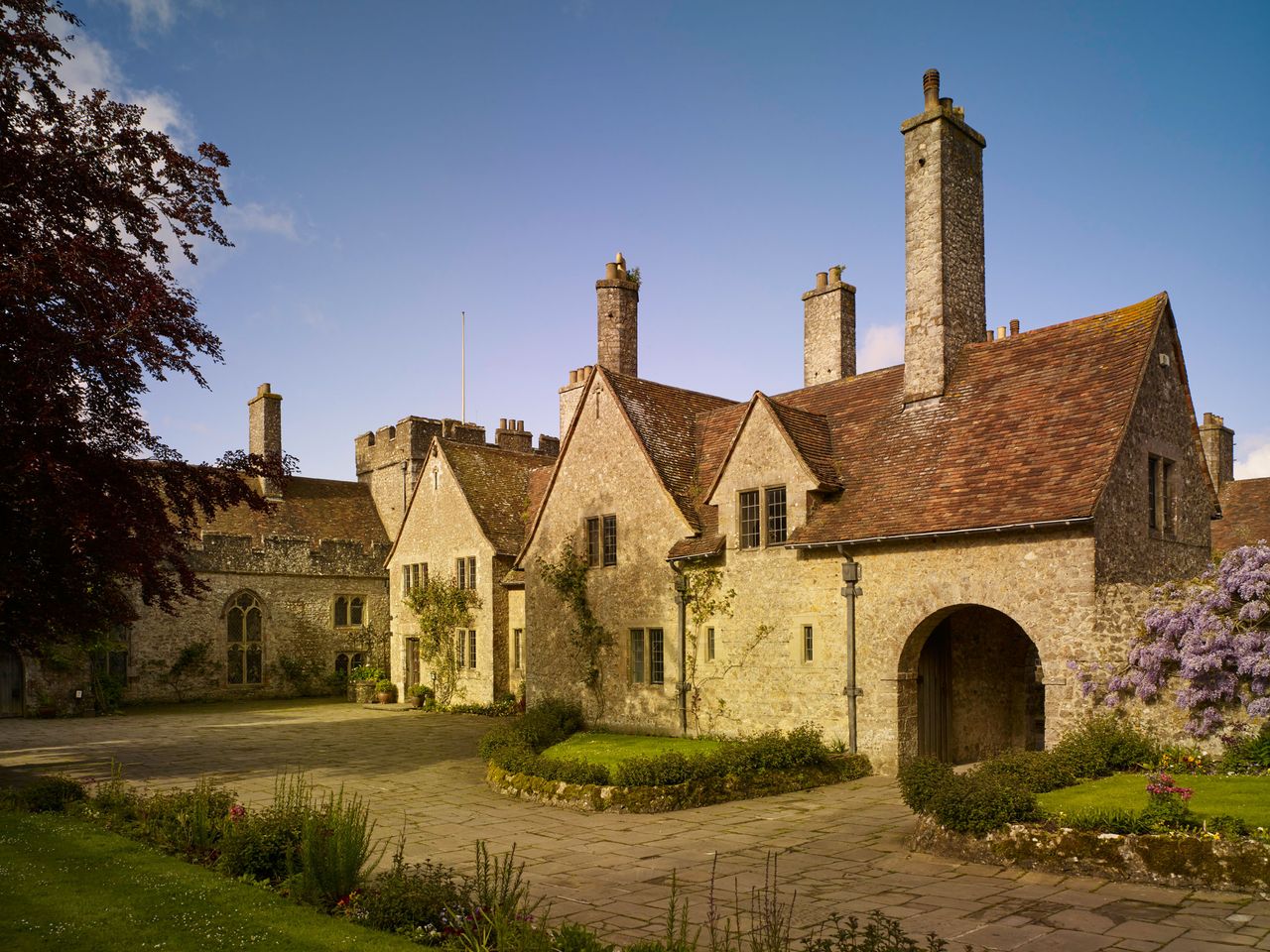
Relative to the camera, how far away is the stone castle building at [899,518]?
16.5 metres

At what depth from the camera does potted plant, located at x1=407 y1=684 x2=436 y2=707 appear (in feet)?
115

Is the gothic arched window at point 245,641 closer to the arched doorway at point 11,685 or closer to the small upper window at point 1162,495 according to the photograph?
the arched doorway at point 11,685

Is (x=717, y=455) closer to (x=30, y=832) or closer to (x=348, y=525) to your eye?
(x=30, y=832)

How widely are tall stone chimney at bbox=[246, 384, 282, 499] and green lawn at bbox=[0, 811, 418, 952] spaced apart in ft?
105

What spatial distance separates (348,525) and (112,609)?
2416 cm

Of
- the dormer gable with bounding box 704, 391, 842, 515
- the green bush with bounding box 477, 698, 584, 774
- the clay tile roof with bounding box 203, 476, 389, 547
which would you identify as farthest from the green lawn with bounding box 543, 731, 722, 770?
the clay tile roof with bounding box 203, 476, 389, 547

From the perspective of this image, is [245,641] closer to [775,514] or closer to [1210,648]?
[775,514]

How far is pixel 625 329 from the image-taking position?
27062 mm

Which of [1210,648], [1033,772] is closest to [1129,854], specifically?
[1033,772]

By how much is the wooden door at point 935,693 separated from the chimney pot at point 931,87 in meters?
10.2

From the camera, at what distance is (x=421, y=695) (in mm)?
35062

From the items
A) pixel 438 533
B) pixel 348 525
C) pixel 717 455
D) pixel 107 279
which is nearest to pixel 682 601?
pixel 717 455

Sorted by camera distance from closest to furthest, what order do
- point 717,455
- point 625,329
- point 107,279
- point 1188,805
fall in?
1. point 1188,805
2. point 107,279
3. point 717,455
4. point 625,329

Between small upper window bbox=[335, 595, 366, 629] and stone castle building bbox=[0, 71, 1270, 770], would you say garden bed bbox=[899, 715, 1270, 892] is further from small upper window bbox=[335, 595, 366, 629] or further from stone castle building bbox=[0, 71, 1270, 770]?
small upper window bbox=[335, 595, 366, 629]
